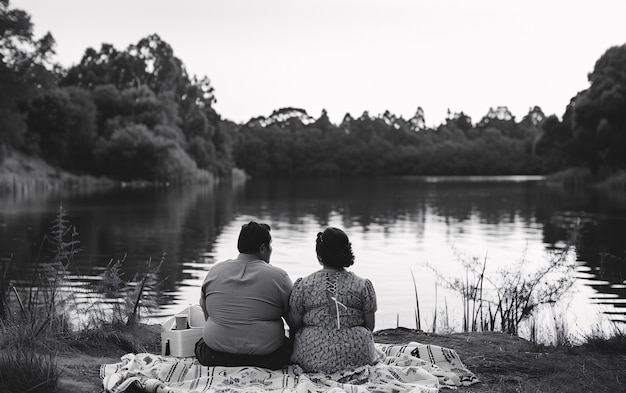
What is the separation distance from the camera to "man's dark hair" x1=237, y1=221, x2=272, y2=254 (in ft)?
15.9

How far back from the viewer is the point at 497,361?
5.24m

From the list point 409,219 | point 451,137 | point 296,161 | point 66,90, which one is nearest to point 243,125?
point 296,161

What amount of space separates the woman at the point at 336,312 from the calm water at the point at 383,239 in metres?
3.39

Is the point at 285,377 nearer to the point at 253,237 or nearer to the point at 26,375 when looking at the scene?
the point at 253,237

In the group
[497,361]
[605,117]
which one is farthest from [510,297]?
[605,117]

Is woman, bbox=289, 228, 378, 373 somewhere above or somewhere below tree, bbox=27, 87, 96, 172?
below

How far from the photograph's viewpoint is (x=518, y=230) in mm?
20938

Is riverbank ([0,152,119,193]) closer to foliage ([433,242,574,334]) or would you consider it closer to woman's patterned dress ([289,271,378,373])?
foliage ([433,242,574,334])

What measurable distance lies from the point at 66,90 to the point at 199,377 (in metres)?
51.2

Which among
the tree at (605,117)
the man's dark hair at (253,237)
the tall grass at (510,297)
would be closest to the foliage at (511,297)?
the tall grass at (510,297)

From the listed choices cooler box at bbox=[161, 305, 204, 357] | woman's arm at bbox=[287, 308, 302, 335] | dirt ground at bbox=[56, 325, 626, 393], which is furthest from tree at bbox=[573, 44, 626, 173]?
woman's arm at bbox=[287, 308, 302, 335]

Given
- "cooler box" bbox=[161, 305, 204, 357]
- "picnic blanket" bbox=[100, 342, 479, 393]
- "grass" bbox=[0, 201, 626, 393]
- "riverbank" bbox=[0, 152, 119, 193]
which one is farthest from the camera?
"riverbank" bbox=[0, 152, 119, 193]

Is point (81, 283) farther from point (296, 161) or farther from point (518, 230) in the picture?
point (296, 161)

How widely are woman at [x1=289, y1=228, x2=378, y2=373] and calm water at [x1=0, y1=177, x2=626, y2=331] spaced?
3392 mm
